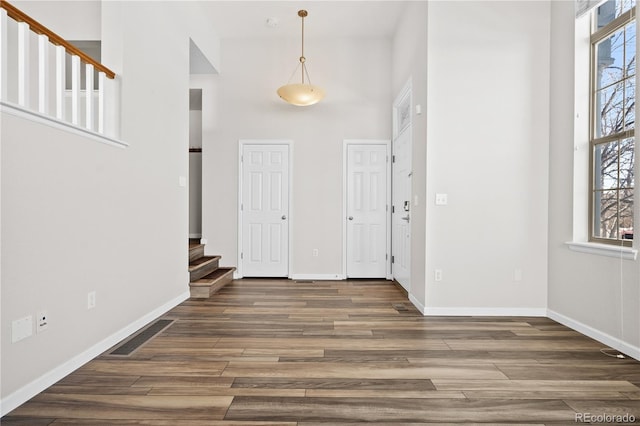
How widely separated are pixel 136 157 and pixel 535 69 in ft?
12.7

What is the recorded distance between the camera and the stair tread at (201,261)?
4.56 m

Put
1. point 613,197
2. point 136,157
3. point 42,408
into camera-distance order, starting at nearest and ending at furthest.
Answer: point 42,408 → point 613,197 → point 136,157

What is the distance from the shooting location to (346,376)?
86.7 inches

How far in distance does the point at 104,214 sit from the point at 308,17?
3696 mm

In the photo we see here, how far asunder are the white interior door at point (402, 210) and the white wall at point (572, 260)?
1.48m

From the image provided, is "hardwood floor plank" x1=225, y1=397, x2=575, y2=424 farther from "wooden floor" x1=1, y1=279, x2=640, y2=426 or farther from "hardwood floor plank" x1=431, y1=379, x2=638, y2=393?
"hardwood floor plank" x1=431, y1=379, x2=638, y2=393

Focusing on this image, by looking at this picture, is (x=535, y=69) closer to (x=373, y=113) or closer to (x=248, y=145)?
(x=373, y=113)

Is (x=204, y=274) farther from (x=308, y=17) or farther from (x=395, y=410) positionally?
(x=308, y=17)

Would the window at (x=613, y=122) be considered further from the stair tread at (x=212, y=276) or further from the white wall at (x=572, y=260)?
the stair tread at (x=212, y=276)

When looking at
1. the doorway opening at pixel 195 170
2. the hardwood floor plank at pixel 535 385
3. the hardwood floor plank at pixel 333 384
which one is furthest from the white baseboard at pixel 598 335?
the doorway opening at pixel 195 170

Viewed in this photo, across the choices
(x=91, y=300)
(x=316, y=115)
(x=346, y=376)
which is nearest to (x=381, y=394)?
(x=346, y=376)

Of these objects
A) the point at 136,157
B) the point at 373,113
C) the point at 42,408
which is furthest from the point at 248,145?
the point at 42,408

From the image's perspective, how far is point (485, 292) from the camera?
139 inches

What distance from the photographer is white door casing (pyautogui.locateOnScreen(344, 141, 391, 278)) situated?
539 centimetres
